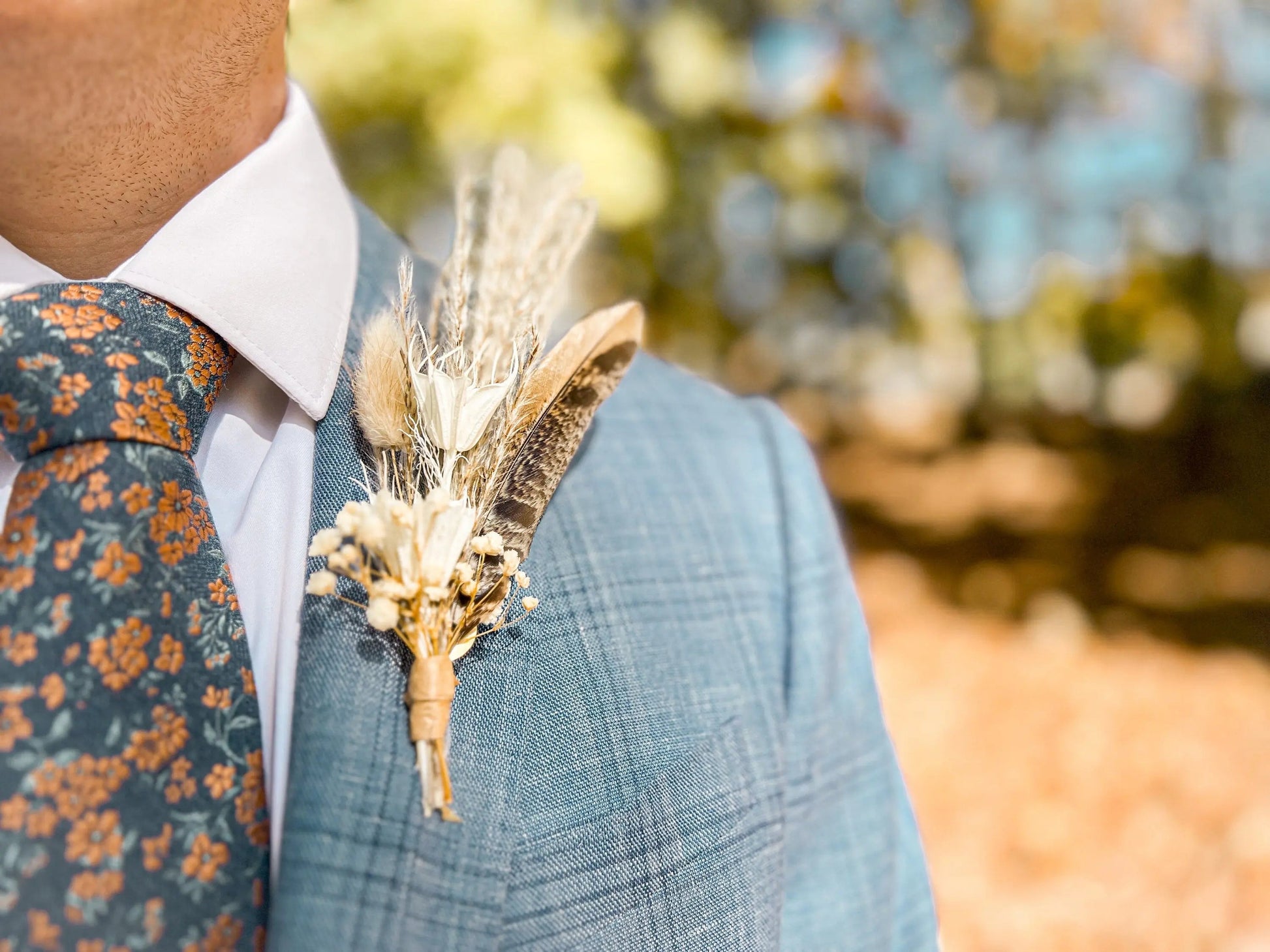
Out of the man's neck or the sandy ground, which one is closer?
the man's neck

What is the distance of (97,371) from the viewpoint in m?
0.67

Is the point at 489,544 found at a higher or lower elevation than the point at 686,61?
lower

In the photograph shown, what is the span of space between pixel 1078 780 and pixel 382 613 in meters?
2.55

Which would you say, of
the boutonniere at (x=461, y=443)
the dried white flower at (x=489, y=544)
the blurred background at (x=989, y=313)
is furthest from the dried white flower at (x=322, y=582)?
the blurred background at (x=989, y=313)

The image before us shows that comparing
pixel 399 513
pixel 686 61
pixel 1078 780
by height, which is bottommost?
pixel 1078 780

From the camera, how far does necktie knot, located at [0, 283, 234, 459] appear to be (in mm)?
657

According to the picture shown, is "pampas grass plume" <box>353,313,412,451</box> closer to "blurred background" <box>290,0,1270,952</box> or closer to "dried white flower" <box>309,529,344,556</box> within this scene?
"dried white flower" <box>309,529,344,556</box>

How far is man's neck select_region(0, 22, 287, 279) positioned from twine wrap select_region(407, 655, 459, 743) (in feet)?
1.58

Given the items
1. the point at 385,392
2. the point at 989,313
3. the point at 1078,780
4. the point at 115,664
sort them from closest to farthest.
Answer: the point at 115,664 < the point at 385,392 < the point at 1078,780 < the point at 989,313

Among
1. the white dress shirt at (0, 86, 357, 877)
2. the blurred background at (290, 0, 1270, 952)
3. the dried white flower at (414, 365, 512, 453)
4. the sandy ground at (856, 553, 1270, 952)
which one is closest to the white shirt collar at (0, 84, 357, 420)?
the white dress shirt at (0, 86, 357, 877)

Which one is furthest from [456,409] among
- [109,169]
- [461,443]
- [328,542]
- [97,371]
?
[109,169]

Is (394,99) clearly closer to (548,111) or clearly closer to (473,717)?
(548,111)

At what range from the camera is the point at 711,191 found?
311 cm

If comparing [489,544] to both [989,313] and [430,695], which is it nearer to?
[430,695]
